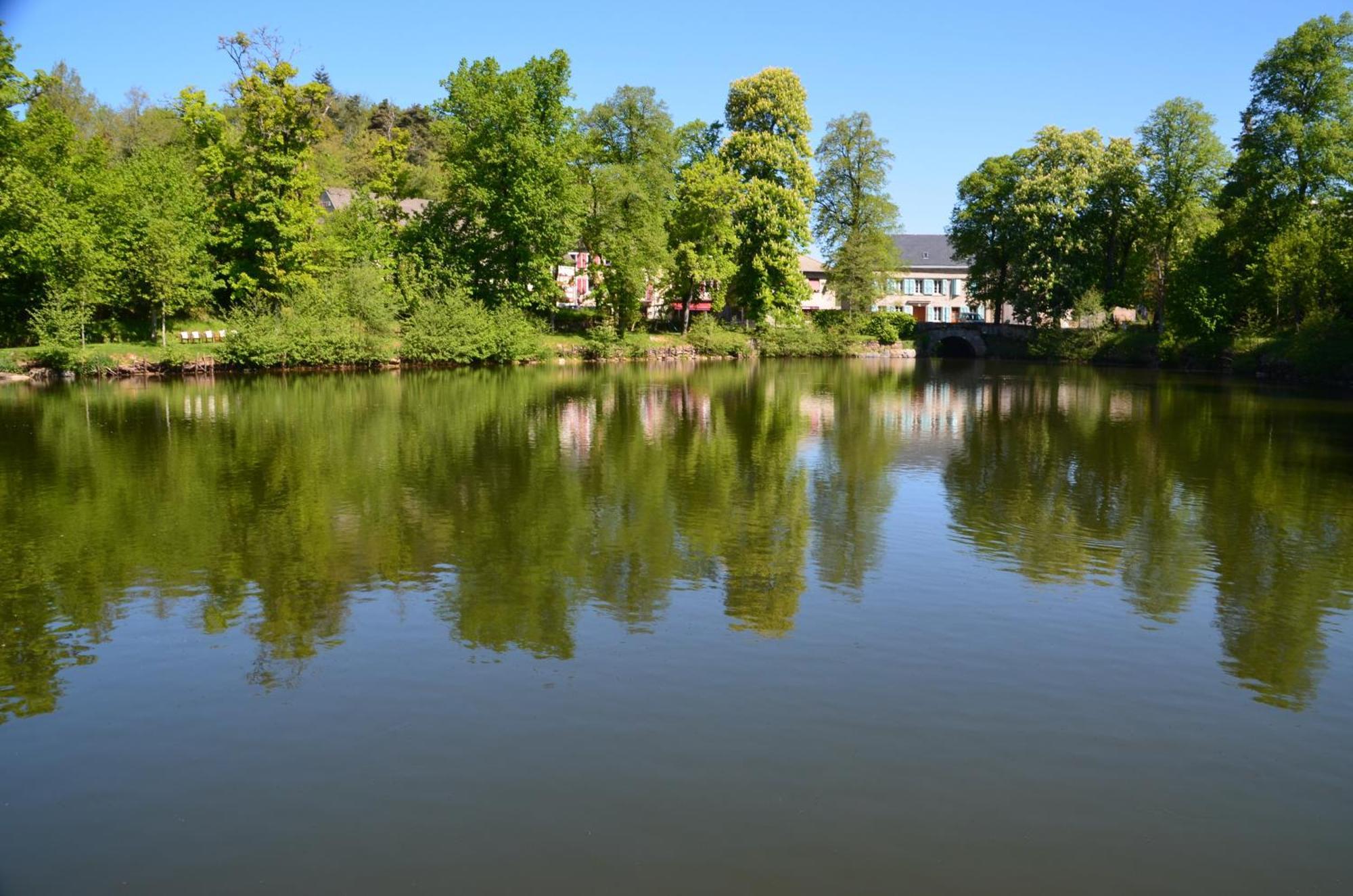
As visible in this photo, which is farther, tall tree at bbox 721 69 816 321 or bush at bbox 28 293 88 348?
tall tree at bbox 721 69 816 321

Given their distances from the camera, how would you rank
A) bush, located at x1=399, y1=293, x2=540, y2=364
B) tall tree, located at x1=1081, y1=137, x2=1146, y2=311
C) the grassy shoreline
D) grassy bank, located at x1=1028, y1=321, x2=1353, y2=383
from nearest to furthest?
the grassy shoreline < grassy bank, located at x1=1028, y1=321, x2=1353, y2=383 < bush, located at x1=399, y1=293, x2=540, y2=364 < tall tree, located at x1=1081, y1=137, x2=1146, y2=311

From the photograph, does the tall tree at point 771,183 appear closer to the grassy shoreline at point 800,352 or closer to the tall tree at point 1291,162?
the grassy shoreline at point 800,352

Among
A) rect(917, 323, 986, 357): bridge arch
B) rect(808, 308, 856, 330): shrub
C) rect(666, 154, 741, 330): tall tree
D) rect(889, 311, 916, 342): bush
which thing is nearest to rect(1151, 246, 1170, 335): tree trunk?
rect(917, 323, 986, 357): bridge arch

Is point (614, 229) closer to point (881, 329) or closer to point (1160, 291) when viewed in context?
point (881, 329)

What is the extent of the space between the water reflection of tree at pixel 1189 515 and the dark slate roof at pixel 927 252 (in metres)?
76.6

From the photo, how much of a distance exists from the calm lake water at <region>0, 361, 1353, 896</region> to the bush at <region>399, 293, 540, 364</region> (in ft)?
115

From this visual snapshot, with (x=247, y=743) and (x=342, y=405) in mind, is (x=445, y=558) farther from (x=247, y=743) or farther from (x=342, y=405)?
(x=342, y=405)

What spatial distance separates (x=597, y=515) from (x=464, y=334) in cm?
4234

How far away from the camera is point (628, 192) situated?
63.0 meters

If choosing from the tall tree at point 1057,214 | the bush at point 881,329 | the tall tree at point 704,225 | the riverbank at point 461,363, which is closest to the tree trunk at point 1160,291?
the tall tree at point 1057,214

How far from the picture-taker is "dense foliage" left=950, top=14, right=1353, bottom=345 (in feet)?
168

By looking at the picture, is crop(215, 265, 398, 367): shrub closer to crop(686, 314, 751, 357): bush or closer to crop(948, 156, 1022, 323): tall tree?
crop(686, 314, 751, 357): bush

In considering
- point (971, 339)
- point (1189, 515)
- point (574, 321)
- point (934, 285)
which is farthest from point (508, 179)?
point (934, 285)

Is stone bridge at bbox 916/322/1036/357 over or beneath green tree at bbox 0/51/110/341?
beneath
